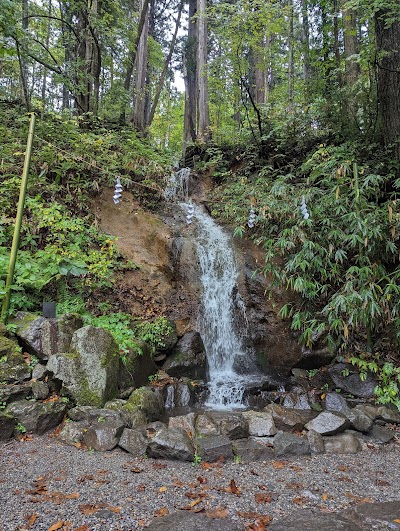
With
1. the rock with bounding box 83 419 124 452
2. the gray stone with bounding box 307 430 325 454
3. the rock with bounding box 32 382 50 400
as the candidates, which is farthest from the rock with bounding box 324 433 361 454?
the rock with bounding box 32 382 50 400

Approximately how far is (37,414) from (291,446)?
3.11 metres

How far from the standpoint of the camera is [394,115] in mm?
6902

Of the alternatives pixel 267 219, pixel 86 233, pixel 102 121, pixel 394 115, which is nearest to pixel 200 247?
pixel 267 219

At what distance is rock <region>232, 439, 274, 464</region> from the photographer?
394 cm

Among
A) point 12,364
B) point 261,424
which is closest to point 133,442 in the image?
point 261,424

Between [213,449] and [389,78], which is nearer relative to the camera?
[213,449]

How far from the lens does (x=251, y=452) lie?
3.99 meters

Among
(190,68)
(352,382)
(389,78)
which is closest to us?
(352,382)

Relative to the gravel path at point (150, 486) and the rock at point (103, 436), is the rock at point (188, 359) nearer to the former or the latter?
the rock at point (103, 436)

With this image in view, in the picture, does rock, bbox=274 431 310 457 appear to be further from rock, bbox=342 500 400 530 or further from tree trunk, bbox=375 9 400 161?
tree trunk, bbox=375 9 400 161

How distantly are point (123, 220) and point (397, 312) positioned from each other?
646 cm

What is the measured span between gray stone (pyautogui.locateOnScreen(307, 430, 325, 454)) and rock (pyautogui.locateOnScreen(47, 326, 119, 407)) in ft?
9.01

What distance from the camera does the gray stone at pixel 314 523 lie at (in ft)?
8.02

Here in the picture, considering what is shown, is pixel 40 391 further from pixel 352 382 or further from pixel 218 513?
pixel 352 382
